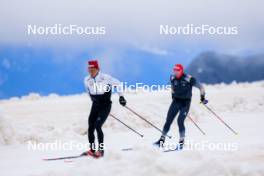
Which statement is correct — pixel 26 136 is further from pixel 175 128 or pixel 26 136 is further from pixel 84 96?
pixel 84 96

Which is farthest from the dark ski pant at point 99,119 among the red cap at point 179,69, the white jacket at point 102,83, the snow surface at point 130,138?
the red cap at point 179,69

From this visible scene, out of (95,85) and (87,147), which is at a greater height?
(95,85)

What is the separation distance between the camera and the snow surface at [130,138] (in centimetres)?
711

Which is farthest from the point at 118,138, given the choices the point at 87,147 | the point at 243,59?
the point at 243,59

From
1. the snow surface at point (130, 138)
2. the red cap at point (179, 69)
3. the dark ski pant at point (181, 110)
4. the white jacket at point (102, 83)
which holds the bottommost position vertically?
the snow surface at point (130, 138)

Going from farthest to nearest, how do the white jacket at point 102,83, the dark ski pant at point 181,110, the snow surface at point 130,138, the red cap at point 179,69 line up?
the dark ski pant at point 181,110
the red cap at point 179,69
the white jacket at point 102,83
the snow surface at point 130,138

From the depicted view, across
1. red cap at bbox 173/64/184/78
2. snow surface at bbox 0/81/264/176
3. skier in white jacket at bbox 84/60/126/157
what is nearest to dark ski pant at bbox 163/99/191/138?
red cap at bbox 173/64/184/78

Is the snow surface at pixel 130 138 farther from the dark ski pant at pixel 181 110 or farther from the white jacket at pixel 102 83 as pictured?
the white jacket at pixel 102 83

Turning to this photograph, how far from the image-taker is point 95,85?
9109mm

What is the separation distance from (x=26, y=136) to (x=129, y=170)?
4.87m

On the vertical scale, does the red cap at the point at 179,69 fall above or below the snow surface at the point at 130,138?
above

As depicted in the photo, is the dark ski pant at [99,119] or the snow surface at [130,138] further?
the dark ski pant at [99,119]

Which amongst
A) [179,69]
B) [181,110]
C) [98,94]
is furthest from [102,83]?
[181,110]

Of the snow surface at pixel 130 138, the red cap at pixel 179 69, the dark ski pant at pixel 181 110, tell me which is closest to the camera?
the snow surface at pixel 130 138
